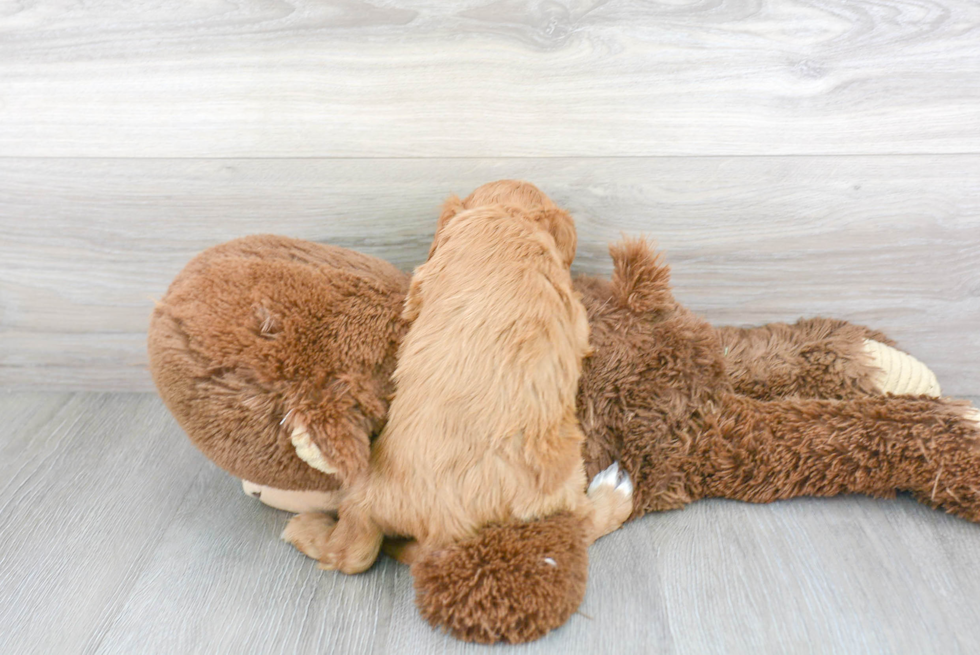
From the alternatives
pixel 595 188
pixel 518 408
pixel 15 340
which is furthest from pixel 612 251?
pixel 15 340

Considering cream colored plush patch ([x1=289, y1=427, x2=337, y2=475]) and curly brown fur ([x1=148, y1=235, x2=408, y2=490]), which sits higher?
curly brown fur ([x1=148, y1=235, x2=408, y2=490])

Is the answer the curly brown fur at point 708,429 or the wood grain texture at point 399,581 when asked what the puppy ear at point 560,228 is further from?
the wood grain texture at point 399,581

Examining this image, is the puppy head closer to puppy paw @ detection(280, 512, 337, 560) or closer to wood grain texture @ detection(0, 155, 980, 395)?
wood grain texture @ detection(0, 155, 980, 395)

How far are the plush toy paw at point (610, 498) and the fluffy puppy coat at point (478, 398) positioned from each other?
6cm

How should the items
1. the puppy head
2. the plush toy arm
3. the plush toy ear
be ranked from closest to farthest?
1. the plush toy ear
2. the puppy head
3. the plush toy arm

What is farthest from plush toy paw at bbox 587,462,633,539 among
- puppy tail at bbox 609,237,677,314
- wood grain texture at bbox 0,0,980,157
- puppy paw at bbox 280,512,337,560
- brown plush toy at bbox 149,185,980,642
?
wood grain texture at bbox 0,0,980,157

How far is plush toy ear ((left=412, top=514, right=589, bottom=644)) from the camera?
2.17 feet

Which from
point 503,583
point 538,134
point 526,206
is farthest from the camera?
point 538,134

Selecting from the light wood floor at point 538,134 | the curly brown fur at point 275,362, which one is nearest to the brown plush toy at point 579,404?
the curly brown fur at point 275,362

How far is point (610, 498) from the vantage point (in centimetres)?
81

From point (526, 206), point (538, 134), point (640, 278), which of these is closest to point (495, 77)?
point (538, 134)

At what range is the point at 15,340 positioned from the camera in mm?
1080

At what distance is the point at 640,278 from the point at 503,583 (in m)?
0.37

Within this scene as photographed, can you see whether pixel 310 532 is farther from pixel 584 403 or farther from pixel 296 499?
pixel 584 403
